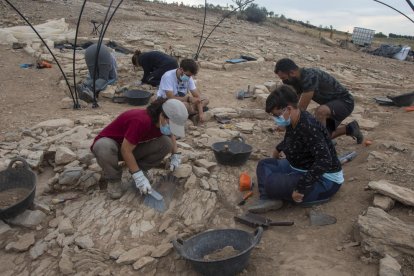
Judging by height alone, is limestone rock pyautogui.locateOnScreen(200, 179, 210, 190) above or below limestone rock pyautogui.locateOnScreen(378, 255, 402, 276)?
below

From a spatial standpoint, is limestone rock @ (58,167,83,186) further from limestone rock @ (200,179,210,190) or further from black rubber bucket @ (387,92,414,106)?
black rubber bucket @ (387,92,414,106)

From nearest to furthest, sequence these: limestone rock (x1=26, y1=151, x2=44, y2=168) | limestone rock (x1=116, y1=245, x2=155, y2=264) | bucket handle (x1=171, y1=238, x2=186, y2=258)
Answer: bucket handle (x1=171, y1=238, x2=186, y2=258), limestone rock (x1=116, y1=245, x2=155, y2=264), limestone rock (x1=26, y1=151, x2=44, y2=168)

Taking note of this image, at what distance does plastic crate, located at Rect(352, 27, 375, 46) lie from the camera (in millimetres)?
19828

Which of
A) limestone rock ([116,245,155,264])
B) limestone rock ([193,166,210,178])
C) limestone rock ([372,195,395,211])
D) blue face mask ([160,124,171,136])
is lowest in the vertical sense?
limestone rock ([116,245,155,264])

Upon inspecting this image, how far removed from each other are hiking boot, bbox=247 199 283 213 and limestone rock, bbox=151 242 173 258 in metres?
0.92

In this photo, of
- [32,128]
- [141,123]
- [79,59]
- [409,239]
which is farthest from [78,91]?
[409,239]

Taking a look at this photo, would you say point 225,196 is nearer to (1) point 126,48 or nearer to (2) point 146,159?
(2) point 146,159

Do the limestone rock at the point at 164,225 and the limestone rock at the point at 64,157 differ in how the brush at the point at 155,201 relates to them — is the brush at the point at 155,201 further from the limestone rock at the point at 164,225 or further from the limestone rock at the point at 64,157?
the limestone rock at the point at 64,157

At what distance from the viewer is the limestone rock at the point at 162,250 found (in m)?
3.10

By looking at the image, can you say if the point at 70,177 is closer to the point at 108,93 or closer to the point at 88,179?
the point at 88,179

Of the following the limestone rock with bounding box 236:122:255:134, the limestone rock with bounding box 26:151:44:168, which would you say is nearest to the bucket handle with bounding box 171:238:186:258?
the limestone rock with bounding box 26:151:44:168

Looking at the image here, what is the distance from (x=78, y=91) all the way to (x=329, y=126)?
14.8ft

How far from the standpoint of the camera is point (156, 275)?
2.98 metres

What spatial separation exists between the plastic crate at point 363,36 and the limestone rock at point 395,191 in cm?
1840
